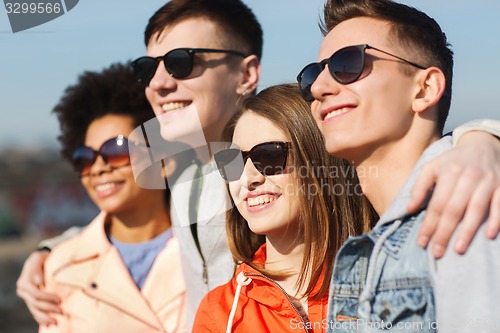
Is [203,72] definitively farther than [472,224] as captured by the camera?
Yes

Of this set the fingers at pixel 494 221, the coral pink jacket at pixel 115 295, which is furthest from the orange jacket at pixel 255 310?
the fingers at pixel 494 221

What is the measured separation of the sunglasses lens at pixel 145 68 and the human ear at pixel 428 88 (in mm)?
1552

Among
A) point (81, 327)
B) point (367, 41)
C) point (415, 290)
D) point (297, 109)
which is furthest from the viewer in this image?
point (81, 327)

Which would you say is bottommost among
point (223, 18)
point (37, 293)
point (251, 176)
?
point (37, 293)

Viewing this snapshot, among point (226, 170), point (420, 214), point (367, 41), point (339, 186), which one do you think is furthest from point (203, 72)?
point (420, 214)

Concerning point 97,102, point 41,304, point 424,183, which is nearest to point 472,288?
point 424,183

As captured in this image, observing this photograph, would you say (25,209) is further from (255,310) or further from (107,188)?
(255,310)

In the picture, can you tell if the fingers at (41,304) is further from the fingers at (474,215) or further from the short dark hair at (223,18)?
the fingers at (474,215)

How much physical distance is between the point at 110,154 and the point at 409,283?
6.32 ft

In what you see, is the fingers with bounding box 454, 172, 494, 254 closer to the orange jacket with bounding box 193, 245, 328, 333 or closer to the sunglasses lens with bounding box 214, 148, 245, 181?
the orange jacket with bounding box 193, 245, 328, 333

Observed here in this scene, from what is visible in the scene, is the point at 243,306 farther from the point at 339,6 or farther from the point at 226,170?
the point at 339,6

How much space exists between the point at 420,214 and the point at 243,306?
907 millimetres

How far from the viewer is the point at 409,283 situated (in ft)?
6.42

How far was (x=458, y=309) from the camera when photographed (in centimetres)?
180
